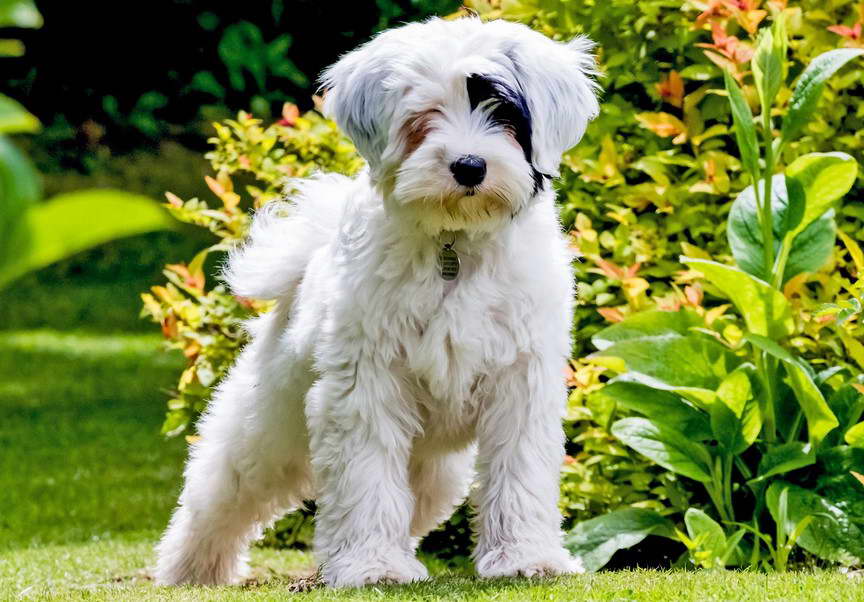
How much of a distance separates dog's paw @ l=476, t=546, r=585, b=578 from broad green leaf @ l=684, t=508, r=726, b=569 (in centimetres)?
43

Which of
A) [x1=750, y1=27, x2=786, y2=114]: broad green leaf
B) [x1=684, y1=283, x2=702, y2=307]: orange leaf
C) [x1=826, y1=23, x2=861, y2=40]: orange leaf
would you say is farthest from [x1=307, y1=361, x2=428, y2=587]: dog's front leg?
[x1=826, y1=23, x2=861, y2=40]: orange leaf

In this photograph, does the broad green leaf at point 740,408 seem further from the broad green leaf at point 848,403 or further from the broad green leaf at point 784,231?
the broad green leaf at point 784,231

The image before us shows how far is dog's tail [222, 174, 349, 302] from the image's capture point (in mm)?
4078

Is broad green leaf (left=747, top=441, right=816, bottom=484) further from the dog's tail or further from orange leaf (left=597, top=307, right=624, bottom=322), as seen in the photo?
the dog's tail

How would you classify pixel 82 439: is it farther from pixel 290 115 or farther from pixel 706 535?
pixel 706 535

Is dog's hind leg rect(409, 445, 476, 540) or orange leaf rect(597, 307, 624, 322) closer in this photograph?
dog's hind leg rect(409, 445, 476, 540)

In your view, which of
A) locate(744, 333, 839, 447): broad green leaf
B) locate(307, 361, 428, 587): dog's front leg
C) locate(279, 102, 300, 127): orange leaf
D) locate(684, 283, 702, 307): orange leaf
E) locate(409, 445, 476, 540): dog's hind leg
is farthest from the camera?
locate(279, 102, 300, 127): orange leaf

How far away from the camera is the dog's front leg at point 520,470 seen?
11.5 feet

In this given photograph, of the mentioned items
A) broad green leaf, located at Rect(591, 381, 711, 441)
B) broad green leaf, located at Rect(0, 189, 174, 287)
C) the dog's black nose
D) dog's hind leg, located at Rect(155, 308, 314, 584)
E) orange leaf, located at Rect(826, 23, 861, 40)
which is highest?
broad green leaf, located at Rect(0, 189, 174, 287)

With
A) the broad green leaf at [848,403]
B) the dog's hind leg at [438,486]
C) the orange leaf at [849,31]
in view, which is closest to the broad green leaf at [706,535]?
the broad green leaf at [848,403]

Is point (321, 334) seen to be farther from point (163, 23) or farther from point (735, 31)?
point (163, 23)

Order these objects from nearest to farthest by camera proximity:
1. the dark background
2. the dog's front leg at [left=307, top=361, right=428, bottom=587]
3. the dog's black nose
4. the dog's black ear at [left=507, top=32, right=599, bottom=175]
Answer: the dog's black nose < the dog's black ear at [left=507, top=32, right=599, bottom=175] < the dog's front leg at [left=307, top=361, right=428, bottom=587] < the dark background

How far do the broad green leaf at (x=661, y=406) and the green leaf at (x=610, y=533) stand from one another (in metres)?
0.30

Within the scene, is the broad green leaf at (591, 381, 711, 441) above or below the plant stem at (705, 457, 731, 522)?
above
